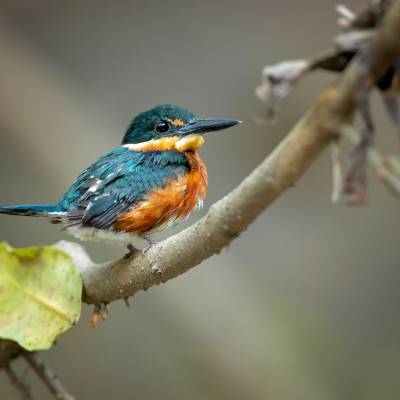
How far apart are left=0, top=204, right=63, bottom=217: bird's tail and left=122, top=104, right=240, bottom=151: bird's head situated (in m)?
0.36

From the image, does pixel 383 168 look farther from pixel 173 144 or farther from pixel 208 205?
pixel 208 205

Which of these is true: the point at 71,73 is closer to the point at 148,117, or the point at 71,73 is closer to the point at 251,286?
the point at 251,286

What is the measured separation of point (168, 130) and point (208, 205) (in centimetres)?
132

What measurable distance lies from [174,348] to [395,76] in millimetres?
2946

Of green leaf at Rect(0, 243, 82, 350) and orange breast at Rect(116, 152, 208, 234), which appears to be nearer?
green leaf at Rect(0, 243, 82, 350)

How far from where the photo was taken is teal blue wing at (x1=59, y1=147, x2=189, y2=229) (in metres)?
2.05

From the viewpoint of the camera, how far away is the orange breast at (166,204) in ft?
6.81

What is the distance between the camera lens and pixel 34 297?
67.4 inches

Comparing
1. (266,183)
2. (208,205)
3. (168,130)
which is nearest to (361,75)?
(266,183)

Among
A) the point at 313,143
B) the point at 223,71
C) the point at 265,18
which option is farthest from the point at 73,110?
the point at 313,143

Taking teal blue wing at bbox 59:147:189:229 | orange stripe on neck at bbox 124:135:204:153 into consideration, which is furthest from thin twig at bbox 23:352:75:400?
orange stripe on neck at bbox 124:135:204:153

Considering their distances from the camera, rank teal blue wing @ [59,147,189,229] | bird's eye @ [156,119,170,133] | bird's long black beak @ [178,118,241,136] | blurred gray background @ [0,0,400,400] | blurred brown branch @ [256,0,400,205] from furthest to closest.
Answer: blurred gray background @ [0,0,400,400], bird's eye @ [156,119,170,133], bird's long black beak @ [178,118,241,136], teal blue wing @ [59,147,189,229], blurred brown branch @ [256,0,400,205]

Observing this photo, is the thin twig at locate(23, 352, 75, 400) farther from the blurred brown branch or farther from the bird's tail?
the blurred brown branch

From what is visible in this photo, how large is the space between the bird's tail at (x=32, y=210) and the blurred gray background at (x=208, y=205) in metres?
1.53
